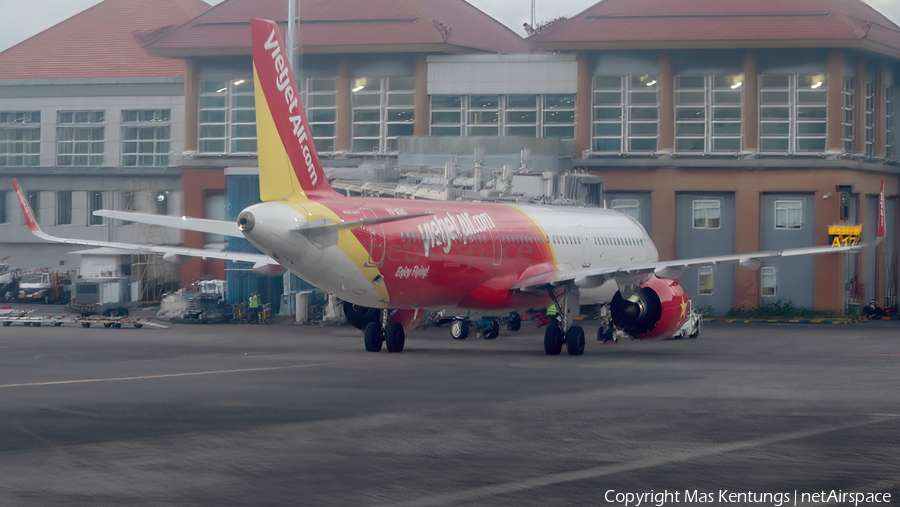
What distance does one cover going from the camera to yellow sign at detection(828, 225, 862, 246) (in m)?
57.6

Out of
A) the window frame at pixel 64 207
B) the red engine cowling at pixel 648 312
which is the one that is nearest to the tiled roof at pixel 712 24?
the red engine cowling at pixel 648 312

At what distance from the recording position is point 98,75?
8531cm

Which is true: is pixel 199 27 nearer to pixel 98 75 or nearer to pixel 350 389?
pixel 98 75

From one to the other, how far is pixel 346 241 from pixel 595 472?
15246 millimetres

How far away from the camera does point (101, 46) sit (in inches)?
3445

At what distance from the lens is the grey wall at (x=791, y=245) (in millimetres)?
59438

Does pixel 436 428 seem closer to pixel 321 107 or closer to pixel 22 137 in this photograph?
pixel 321 107

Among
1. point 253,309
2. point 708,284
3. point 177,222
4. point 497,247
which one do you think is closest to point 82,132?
point 253,309

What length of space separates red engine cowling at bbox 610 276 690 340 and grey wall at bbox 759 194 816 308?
1077 inches

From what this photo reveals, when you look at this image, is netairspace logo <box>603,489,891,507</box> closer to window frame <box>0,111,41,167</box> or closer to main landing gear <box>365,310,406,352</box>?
main landing gear <box>365,310,406,352</box>

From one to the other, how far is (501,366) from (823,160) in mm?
36155

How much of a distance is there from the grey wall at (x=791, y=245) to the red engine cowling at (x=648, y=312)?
89.8ft

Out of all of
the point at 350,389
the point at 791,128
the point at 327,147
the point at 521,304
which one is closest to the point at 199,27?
the point at 327,147

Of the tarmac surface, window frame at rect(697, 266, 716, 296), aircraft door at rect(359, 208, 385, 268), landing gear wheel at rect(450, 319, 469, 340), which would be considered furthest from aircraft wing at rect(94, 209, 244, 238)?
window frame at rect(697, 266, 716, 296)
